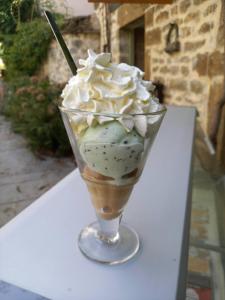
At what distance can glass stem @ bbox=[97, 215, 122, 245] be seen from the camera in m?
0.39

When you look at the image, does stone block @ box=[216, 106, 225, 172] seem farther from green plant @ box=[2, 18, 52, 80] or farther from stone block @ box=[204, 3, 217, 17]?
green plant @ box=[2, 18, 52, 80]

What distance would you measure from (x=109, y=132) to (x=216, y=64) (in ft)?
3.63

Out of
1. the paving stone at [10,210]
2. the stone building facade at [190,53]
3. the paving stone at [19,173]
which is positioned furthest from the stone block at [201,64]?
the paving stone at [10,210]

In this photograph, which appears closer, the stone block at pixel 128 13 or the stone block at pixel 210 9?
the stone block at pixel 210 9

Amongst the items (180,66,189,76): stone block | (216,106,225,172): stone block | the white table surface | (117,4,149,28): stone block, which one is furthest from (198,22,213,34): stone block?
the white table surface

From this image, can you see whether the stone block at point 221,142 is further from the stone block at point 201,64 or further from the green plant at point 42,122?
the green plant at point 42,122

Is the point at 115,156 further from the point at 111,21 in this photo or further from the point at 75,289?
the point at 111,21

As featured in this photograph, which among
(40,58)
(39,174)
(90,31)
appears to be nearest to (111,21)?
(90,31)

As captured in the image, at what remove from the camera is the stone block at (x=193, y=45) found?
136 cm

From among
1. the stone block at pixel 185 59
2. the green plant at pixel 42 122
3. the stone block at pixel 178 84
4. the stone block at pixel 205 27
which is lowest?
the green plant at pixel 42 122

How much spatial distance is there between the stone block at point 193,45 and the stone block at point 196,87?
6.5 inches

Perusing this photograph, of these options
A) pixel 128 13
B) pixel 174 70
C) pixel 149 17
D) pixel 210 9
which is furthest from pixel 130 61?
pixel 210 9

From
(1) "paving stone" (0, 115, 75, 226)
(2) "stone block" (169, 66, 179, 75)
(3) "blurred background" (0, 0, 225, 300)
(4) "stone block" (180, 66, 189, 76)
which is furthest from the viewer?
(2) "stone block" (169, 66, 179, 75)

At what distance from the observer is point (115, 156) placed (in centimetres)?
31
